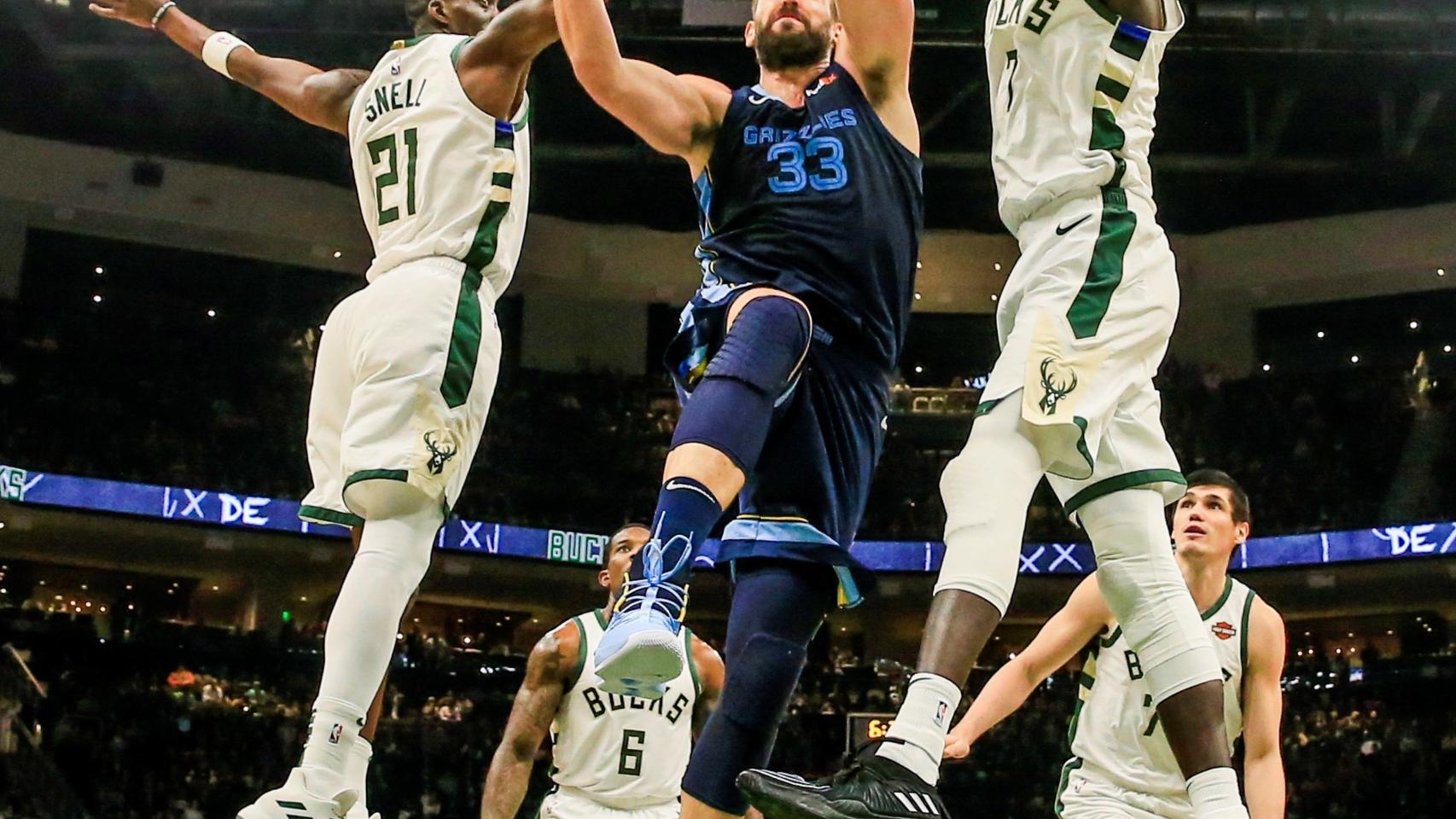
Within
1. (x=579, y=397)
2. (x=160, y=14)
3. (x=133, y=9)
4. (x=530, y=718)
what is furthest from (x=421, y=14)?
(x=579, y=397)

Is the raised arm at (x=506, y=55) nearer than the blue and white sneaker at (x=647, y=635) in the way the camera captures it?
No

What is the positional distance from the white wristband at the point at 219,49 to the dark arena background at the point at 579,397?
12.6m

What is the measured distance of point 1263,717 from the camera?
5191 millimetres

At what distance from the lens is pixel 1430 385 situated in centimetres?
2170

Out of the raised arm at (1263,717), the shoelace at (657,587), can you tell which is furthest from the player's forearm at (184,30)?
the raised arm at (1263,717)

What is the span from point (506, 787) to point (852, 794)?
4115mm

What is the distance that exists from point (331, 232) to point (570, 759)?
59.4 ft

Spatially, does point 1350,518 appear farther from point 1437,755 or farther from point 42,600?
point 42,600

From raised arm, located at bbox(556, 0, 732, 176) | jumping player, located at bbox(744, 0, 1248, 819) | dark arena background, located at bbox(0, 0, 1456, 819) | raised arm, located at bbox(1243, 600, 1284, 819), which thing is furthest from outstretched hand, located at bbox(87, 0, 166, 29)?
dark arena background, located at bbox(0, 0, 1456, 819)

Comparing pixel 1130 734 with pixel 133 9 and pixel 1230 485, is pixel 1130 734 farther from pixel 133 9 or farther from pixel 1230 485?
pixel 133 9

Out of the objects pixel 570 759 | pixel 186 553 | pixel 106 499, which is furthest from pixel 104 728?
pixel 570 759

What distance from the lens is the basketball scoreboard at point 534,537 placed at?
20.1 meters

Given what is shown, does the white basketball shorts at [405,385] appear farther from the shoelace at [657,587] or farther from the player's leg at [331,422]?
the shoelace at [657,587]

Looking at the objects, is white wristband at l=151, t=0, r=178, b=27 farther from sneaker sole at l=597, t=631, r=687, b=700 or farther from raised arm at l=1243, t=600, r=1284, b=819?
raised arm at l=1243, t=600, r=1284, b=819
